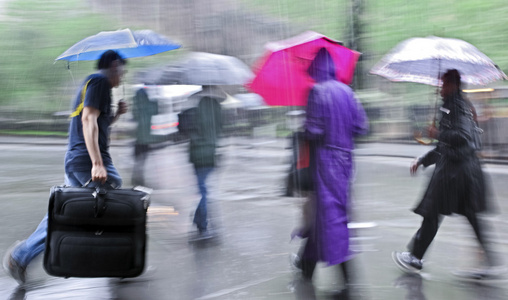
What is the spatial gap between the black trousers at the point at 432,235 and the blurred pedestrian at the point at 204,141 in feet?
6.83

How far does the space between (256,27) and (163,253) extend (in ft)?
71.4

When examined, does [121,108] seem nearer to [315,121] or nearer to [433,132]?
[315,121]

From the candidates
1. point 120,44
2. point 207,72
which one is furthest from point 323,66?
point 207,72

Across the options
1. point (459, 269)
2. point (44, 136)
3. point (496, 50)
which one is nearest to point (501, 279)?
point (459, 269)

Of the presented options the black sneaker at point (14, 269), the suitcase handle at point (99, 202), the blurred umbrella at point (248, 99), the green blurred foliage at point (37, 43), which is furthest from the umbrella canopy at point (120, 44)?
the green blurred foliage at point (37, 43)

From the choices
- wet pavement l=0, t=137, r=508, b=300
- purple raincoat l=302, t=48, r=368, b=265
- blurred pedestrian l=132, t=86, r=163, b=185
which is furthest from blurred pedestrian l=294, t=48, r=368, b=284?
blurred pedestrian l=132, t=86, r=163, b=185

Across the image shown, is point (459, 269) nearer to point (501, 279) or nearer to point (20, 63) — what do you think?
point (501, 279)

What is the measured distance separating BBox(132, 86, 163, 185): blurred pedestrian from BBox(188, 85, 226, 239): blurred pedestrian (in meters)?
2.08

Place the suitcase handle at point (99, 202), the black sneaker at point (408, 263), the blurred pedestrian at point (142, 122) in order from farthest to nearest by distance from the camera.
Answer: the blurred pedestrian at point (142, 122) → the black sneaker at point (408, 263) → the suitcase handle at point (99, 202)

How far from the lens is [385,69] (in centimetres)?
463

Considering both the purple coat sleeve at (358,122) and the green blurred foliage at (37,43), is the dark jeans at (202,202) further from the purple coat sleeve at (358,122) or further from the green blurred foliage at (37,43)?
the green blurred foliage at (37,43)

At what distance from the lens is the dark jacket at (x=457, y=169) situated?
14.5 ft

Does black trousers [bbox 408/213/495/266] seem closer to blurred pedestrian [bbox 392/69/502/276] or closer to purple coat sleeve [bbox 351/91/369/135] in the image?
blurred pedestrian [bbox 392/69/502/276]

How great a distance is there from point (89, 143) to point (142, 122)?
13.0 feet
